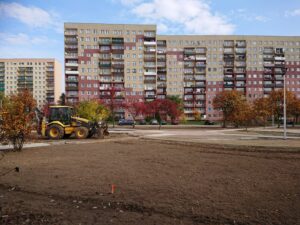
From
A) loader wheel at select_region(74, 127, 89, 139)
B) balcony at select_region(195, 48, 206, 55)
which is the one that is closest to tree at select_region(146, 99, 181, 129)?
loader wheel at select_region(74, 127, 89, 139)

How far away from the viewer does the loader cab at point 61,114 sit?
22781 millimetres

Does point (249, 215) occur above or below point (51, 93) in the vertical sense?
below

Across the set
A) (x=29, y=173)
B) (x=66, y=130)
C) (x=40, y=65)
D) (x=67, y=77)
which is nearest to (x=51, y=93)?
(x=40, y=65)

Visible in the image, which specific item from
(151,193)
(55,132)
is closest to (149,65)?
(55,132)

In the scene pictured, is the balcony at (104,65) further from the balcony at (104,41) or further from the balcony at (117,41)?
the balcony at (117,41)

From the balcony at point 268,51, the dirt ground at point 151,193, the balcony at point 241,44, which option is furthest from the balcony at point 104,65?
the dirt ground at point 151,193

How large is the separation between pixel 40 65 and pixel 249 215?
15894cm

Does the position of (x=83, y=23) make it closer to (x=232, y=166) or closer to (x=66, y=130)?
(x=66, y=130)

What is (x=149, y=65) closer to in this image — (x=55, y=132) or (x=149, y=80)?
(x=149, y=80)

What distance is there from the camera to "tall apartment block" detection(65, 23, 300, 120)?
87.0 m

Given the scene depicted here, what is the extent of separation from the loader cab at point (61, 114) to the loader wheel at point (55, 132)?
2.70 feet

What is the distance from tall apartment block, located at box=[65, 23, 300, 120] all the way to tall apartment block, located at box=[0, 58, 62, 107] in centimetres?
6690

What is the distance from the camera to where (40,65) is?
14562 centimetres

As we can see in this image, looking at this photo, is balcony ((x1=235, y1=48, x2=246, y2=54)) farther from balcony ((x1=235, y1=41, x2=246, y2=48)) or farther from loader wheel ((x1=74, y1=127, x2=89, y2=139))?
loader wheel ((x1=74, y1=127, x2=89, y2=139))
